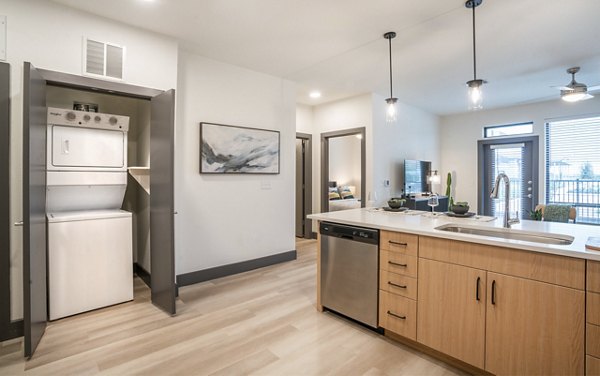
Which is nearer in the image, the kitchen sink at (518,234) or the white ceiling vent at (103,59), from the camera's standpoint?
the kitchen sink at (518,234)

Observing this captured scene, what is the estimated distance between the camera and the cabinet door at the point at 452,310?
1.81m

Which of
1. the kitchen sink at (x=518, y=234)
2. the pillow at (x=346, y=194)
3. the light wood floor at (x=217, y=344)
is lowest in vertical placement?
the light wood floor at (x=217, y=344)

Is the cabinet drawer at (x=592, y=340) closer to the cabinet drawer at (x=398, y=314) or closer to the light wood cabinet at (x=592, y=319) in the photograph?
the light wood cabinet at (x=592, y=319)

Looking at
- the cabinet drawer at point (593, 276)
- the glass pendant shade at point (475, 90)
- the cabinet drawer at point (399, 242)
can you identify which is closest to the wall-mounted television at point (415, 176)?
the glass pendant shade at point (475, 90)

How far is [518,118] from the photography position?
6.00 meters

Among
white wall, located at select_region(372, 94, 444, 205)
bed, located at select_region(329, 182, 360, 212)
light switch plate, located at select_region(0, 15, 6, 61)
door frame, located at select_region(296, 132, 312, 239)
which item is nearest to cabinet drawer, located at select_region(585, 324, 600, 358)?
white wall, located at select_region(372, 94, 444, 205)

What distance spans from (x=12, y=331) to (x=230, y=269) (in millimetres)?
2025

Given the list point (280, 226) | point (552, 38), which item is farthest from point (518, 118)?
point (280, 226)

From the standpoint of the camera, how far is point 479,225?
2184mm

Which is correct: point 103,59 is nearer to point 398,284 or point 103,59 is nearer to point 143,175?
point 143,175

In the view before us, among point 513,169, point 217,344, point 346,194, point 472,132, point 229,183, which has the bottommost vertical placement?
point 217,344

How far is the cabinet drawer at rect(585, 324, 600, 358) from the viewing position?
1.43m

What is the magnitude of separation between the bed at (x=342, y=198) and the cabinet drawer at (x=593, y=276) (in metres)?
4.82

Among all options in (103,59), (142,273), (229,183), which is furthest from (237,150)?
(142,273)
